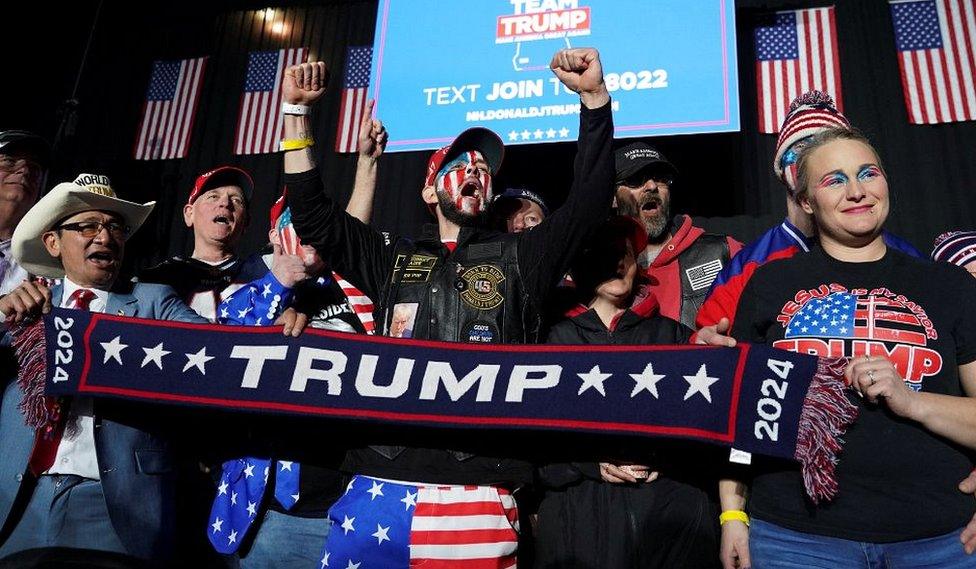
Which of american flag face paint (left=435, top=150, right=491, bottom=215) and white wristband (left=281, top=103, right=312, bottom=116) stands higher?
white wristband (left=281, top=103, right=312, bottom=116)

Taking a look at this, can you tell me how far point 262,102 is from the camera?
22.8 ft

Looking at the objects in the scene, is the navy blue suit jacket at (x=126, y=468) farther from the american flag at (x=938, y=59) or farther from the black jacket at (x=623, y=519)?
the american flag at (x=938, y=59)

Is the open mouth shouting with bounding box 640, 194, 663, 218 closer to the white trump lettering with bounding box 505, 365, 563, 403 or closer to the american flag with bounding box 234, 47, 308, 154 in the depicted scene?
the white trump lettering with bounding box 505, 365, 563, 403

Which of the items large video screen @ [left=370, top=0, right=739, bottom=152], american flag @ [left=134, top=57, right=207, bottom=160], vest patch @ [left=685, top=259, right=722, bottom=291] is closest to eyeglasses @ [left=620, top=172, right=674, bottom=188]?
vest patch @ [left=685, top=259, right=722, bottom=291]

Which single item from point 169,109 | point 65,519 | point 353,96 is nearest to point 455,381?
point 65,519

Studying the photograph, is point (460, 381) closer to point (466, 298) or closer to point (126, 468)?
point (466, 298)

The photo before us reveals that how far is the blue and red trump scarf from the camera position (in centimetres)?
185

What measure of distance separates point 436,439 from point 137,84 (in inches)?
253

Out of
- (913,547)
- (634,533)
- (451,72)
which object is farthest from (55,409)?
(451,72)

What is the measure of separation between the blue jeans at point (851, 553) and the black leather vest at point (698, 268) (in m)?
1.66

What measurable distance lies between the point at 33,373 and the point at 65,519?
44 centimetres

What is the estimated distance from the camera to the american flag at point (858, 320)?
1.75 meters

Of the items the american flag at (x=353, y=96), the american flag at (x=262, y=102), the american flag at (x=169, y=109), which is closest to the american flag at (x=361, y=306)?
the american flag at (x=353, y=96)

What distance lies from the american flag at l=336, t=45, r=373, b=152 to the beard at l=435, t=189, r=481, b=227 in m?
3.92
